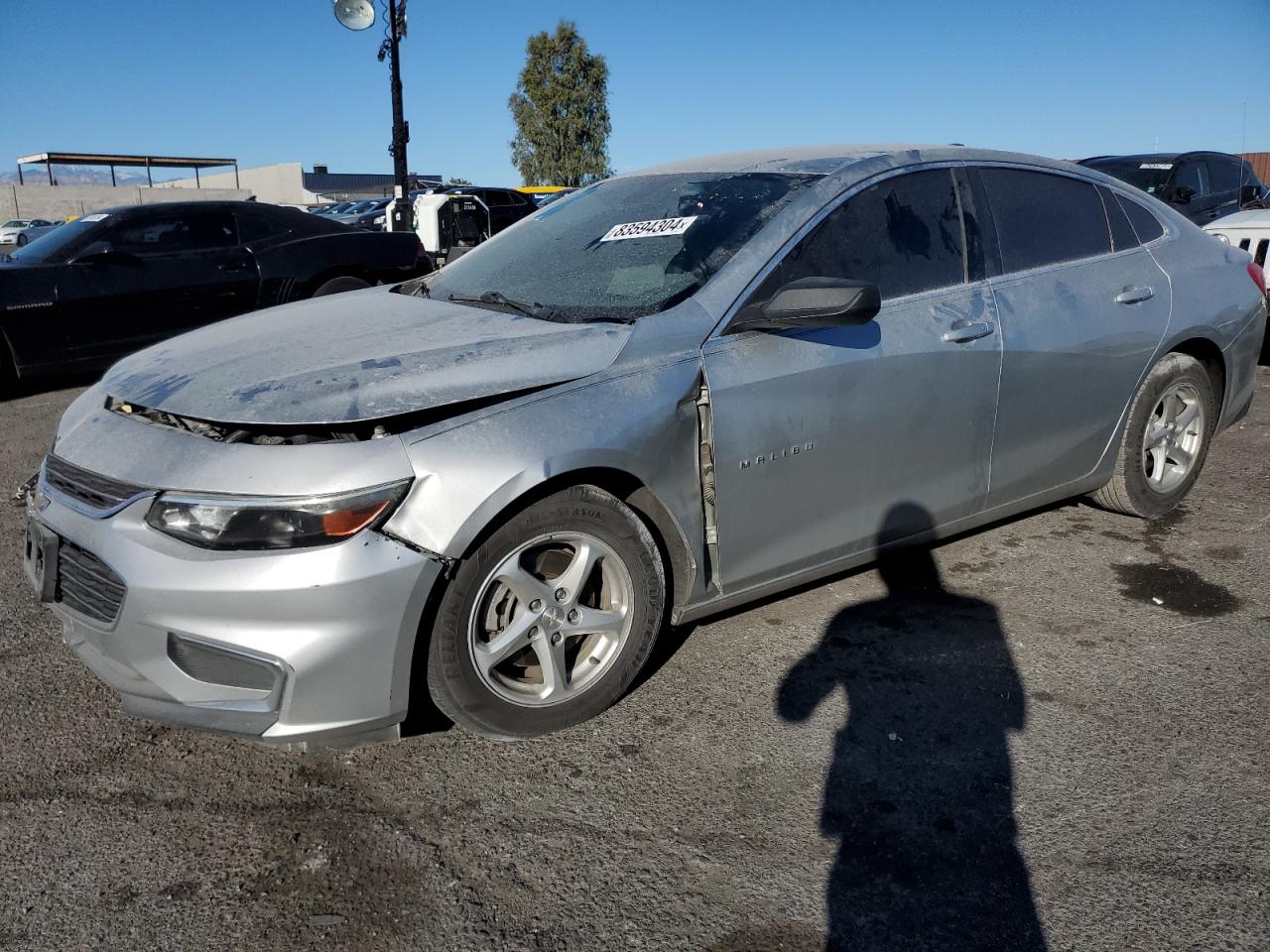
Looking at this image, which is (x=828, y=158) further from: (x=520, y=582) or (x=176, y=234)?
(x=176, y=234)

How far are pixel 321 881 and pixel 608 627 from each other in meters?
0.97

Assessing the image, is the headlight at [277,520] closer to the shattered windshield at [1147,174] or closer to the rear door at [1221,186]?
the shattered windshield at [1147,174]

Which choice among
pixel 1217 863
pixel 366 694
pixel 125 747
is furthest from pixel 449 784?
pixel 1217 863

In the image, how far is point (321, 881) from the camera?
2199 millimetres

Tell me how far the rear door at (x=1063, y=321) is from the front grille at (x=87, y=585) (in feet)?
9.28

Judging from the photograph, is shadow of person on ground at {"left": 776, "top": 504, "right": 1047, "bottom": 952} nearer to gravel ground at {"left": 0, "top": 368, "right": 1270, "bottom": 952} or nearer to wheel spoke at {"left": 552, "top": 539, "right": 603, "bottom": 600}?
gravel ground at {"left": 0, "top": 368, "right": 1270, "bottom": 952}

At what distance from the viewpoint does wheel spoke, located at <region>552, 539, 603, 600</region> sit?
8.77ft

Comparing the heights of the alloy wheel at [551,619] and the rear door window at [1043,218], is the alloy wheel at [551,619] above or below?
below

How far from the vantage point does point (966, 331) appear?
3.35 metres

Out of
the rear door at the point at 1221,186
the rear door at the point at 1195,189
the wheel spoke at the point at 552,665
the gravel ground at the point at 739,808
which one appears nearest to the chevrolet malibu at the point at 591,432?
the wheel spoke at the point at 552,665

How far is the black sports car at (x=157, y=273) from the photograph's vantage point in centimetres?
722

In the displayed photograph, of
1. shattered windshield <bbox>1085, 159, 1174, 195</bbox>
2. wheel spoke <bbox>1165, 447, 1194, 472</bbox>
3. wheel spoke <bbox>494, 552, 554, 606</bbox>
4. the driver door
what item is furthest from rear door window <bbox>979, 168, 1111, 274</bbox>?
shattered windshield <bbox>1085, 159, 1174, 195</bbox>

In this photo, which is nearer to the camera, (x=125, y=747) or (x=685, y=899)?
(x=685, y=899)

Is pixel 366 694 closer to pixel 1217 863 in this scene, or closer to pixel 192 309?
pixel 1217 863
